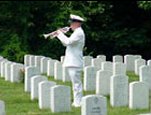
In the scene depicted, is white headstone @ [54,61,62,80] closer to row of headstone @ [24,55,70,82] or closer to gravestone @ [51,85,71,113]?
row of headstone @ [24,55,70,82]

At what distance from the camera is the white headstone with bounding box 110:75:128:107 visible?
14609mm

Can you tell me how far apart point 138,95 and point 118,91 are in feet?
2.06

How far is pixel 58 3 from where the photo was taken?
31172mm

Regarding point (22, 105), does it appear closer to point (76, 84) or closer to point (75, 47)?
point (76, 84)

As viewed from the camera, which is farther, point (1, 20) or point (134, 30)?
point (134, 30)

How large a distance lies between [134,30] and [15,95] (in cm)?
1765

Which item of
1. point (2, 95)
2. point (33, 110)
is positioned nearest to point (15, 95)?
point (2, 95)

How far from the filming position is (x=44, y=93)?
14094 millimetres

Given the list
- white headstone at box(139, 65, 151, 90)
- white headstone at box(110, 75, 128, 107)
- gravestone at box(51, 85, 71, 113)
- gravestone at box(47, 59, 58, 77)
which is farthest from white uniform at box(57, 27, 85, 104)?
gravestone at box(47, 59, 58, 77)

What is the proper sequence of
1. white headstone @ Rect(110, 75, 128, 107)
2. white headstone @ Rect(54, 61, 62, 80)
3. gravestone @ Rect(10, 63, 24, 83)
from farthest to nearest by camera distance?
white headstone @ Rect(54, 61, 62, 80) < gravestone @ Rect(10, 63, 24, 83) < white headstone @ Rect(110, 75, 128, 107)

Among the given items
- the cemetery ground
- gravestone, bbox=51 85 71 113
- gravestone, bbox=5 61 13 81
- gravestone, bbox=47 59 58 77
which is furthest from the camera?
gravestone, bbox=47 59 58 77

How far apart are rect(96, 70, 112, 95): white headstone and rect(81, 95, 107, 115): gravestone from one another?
434 centimetres

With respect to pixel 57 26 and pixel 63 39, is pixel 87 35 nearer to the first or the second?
pixel 57 26

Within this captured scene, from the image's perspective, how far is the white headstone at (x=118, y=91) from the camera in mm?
A: 14609
